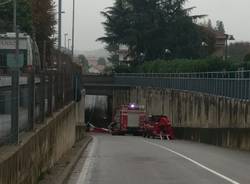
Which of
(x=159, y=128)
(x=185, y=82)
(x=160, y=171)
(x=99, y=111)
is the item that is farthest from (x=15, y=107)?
(x=99, y=111)

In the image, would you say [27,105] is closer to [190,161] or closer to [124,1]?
[190,161]

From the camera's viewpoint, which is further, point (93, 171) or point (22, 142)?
point (93, 171)

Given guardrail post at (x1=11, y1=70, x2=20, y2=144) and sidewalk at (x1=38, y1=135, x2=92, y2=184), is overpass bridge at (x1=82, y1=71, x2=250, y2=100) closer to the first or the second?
sidewalk at (x1=38, y1=135, x2=92, y2=184)

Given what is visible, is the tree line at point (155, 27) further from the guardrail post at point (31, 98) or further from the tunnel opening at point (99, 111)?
the guardrail post at point (31, 98)

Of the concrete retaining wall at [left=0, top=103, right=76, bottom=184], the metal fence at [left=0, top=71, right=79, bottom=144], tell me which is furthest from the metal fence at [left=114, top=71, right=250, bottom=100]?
the metal fence at [left=0, top=71, right=79, bottom=144]

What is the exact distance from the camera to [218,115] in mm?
46188

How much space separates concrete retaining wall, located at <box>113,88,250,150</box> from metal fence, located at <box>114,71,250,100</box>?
0.55 meters

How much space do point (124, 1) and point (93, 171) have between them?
86342 mm

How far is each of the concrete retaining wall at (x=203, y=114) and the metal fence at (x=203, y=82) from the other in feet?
1.82

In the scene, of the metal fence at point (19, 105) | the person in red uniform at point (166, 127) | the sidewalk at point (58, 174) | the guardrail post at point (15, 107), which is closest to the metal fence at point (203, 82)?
the person in red uniform at point (166, 127)

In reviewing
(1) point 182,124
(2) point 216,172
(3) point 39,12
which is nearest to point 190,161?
(2) point 216,172

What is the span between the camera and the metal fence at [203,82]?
4084cm

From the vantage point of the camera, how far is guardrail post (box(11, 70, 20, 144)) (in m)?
10.9

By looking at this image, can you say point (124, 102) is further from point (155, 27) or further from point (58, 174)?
point (58, 174)
